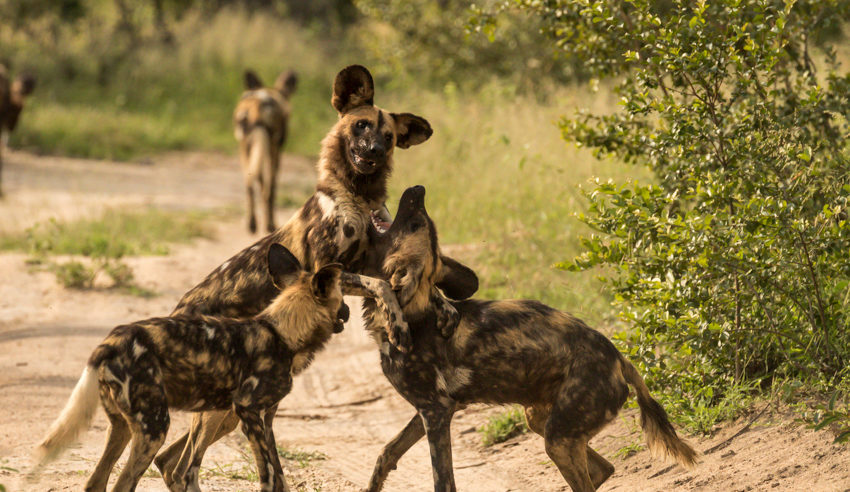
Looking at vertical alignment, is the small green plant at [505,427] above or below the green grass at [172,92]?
below

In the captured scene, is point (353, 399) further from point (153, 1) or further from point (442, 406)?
point (153, 1)

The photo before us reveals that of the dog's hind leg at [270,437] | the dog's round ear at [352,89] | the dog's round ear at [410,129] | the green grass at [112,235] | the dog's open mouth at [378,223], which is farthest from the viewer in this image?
the green grass at [112,235]

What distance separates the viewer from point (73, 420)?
11.1 ft

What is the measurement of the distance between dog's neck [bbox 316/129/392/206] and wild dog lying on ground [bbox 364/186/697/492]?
55cm

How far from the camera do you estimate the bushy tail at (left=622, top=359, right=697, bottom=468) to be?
375 cm

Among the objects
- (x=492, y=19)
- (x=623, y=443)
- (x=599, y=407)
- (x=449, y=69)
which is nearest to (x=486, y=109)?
(x=449, y=69)

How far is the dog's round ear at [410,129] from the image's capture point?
4812 mm

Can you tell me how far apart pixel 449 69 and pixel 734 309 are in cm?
1038

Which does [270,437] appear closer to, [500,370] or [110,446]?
[110,446]

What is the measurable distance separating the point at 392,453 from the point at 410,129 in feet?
5.39

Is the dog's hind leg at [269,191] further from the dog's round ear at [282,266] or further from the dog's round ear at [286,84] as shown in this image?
the dog's round ear at [282,266]

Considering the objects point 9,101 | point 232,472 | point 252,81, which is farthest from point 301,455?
point 9,101

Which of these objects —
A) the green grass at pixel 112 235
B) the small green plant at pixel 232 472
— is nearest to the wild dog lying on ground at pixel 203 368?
the small green plant at pixel 232 472

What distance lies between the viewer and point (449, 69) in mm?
14281
